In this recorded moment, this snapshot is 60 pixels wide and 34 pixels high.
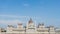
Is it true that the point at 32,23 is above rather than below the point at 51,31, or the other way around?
above

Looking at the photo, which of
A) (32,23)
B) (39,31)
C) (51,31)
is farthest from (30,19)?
(51,31)

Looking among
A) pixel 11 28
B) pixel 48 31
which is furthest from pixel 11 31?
pixel 48 31

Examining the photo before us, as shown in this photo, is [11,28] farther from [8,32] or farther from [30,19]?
[30,19]

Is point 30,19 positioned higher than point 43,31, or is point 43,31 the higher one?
point 30,19

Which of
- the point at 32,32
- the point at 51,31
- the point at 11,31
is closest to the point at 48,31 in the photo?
the point at 51,31

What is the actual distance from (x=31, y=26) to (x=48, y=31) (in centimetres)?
309

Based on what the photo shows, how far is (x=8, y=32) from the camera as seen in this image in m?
21.5

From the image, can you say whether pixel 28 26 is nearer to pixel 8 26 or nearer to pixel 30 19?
pixel 30 19

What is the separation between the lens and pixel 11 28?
21.7 meters

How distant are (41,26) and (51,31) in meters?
1.89

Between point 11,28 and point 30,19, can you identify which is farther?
point 30,19

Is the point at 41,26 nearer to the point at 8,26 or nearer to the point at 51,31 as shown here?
the point at 51,31

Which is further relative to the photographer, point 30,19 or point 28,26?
point 30,19

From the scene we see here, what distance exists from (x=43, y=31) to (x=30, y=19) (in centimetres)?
324
